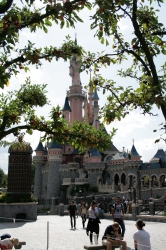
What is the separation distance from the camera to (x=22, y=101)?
918cm

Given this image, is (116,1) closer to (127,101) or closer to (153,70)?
(153,70)

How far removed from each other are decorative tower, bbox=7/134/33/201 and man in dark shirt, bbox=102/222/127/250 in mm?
17182

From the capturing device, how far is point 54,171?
1983 inches

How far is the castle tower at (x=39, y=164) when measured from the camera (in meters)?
54.1

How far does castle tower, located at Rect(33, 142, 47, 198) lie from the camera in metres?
54.1

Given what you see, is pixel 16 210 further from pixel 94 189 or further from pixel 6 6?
pixel 94 189

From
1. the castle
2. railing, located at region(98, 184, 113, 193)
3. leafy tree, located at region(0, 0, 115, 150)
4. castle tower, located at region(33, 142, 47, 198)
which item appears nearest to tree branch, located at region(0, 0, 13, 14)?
leafy tree, located at region(0, 0, 115, 150)

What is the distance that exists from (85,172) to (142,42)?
146 feet

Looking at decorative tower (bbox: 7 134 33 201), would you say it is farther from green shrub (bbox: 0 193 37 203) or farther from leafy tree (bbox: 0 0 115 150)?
leafy tree (bbox: 0 0 115 150)

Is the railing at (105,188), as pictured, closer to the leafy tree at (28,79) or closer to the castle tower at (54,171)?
the castle tower at (54,171)

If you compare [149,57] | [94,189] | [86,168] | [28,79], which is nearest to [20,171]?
[28,79]

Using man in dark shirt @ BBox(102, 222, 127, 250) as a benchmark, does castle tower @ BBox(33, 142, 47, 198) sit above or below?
above

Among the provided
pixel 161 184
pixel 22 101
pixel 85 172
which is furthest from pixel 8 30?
pixel 85 172

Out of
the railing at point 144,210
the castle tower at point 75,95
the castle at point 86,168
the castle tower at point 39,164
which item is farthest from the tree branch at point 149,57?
the castle tower at point 75,95
